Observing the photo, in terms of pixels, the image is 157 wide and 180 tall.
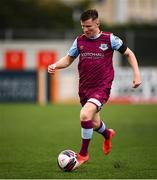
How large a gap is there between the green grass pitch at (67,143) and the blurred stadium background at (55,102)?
0.4 inches

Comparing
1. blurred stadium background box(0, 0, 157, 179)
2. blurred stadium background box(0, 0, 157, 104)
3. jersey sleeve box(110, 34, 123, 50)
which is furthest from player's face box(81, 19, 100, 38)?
blurred stadium background box(0, 0, 157, 104)

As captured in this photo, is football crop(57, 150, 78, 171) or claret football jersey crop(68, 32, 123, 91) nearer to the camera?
football crop(57, 150, 78, 171)

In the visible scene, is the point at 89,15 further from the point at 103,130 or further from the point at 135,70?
the point at 103,130

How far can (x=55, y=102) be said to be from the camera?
29.8 meters

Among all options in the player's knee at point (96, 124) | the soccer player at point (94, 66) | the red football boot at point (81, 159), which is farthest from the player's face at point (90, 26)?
the red football boot at point (81, 159)

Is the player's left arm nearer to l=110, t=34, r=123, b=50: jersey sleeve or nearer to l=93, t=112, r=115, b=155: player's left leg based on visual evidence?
l=110, t=34, r=123, b=50: jersey sleeve

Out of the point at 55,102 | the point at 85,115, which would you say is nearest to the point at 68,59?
the point at 85,115

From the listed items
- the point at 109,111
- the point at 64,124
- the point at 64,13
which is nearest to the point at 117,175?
the point at 64,124

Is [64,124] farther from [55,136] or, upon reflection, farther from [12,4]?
[12,4]

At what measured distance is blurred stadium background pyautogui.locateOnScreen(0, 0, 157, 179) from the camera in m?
11.4

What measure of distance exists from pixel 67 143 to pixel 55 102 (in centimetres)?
1498

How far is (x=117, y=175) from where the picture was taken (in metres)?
10.2

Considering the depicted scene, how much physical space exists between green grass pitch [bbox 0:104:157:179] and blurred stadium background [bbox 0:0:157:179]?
11 millimetres

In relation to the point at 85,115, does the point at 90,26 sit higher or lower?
higher
